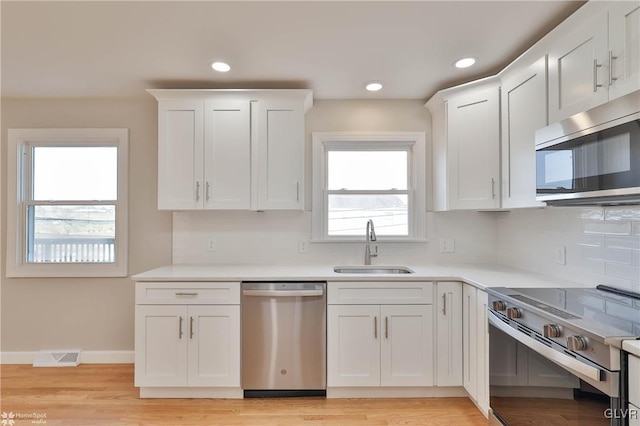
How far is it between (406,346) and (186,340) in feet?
5.23

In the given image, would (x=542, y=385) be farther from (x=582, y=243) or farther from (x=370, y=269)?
(x=370, y=269)

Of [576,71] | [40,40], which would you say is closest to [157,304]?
[40,40]

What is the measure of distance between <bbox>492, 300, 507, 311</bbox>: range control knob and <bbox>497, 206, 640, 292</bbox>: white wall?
0.66 meters

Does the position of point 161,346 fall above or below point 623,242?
below

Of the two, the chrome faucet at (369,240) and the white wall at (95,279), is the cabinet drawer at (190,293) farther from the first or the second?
the chrome faucet at (369,240)

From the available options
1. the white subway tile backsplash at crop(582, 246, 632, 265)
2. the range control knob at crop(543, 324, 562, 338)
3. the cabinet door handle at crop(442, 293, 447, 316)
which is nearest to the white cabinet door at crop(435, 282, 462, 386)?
the cabinet door handle at crop(442, 293, 447, 316)

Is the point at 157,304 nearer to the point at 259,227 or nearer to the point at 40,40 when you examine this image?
the point at 259,227

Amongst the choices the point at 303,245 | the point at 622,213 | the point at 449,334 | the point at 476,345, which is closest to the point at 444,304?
the point at 449,334

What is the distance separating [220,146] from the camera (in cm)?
271

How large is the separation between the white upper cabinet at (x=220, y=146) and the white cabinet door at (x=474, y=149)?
1.23 metres

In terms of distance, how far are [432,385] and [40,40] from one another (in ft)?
11.5

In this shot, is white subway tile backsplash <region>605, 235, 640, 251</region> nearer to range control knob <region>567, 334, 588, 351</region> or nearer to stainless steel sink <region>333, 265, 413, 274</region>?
range control knob <region>567, 334, 588, 351</region>

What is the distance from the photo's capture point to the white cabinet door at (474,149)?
95.5 inches

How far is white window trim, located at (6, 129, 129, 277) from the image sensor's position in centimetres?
304
